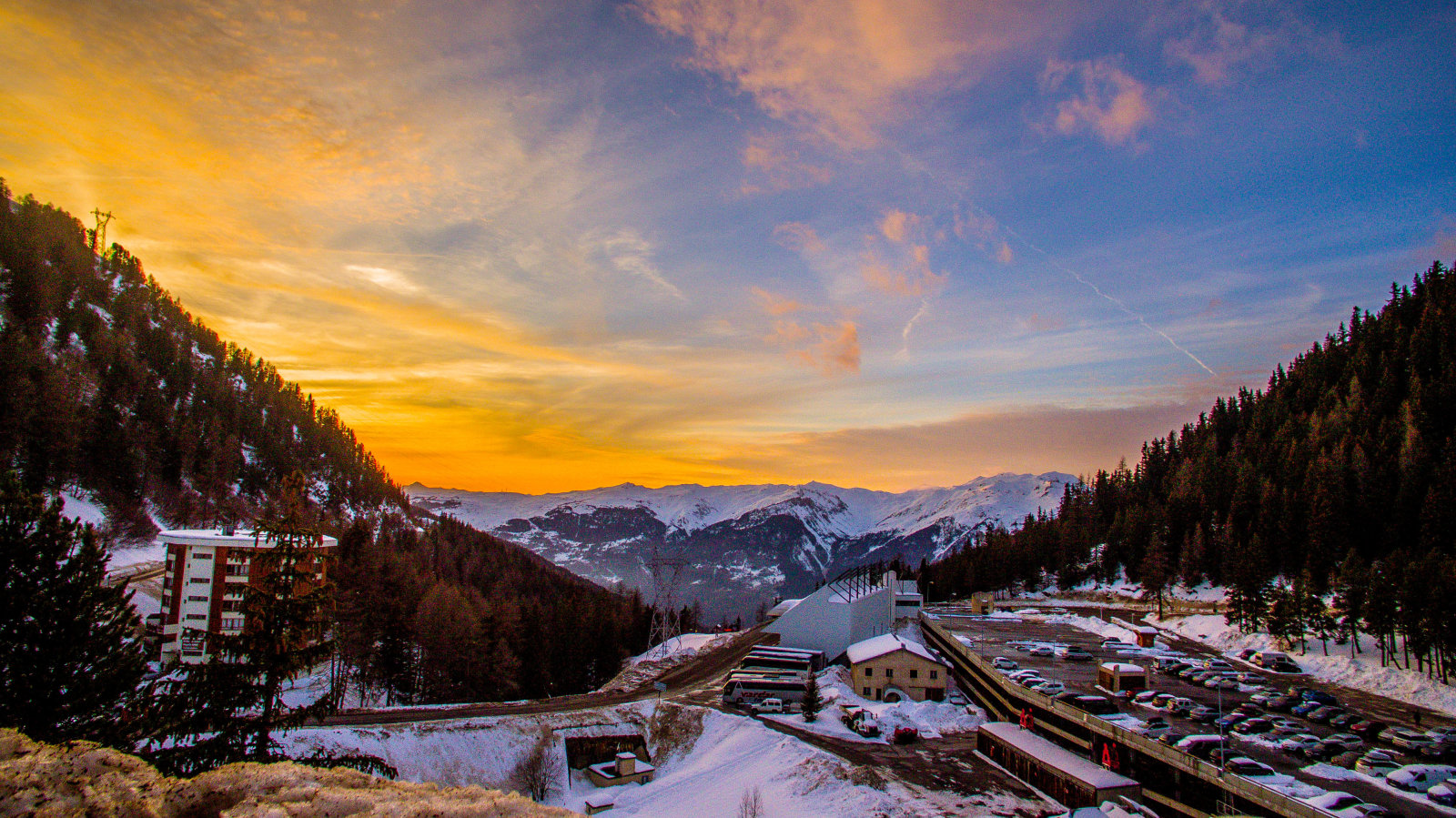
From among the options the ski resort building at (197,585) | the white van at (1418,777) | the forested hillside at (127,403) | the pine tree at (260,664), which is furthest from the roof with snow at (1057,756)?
the forested hillside at (127,403)

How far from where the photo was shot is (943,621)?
4082 inches

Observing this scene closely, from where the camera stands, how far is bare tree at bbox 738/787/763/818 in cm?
3915

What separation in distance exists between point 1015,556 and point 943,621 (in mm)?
45365

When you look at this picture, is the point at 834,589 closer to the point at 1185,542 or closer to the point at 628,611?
the point at 628,611

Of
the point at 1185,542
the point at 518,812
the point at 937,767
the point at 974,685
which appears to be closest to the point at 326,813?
the point at 518,812

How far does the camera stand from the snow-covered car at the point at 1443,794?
109 ft

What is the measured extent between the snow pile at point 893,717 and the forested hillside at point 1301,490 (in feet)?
133

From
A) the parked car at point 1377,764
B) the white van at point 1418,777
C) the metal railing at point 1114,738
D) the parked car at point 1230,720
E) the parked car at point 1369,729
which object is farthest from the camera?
the parked car at point 1230,720

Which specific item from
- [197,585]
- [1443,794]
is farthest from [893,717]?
[197,585]

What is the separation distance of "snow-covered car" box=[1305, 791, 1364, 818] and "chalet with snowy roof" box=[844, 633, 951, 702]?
1262 inches

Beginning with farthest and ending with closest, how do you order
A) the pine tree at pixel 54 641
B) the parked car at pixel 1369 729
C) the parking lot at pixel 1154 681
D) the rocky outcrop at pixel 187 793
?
the parked car at pixel 1369 729, the parking lot at pixel 1154 681, the pine tree at pixel 54 641, the rocky outcrop at pixel 187 793

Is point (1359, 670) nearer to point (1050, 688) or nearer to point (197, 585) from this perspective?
point (1050, 688)

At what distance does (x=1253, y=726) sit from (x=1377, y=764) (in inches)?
287

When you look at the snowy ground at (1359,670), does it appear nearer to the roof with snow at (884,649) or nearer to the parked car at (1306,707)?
the parked car at (1306,707)
